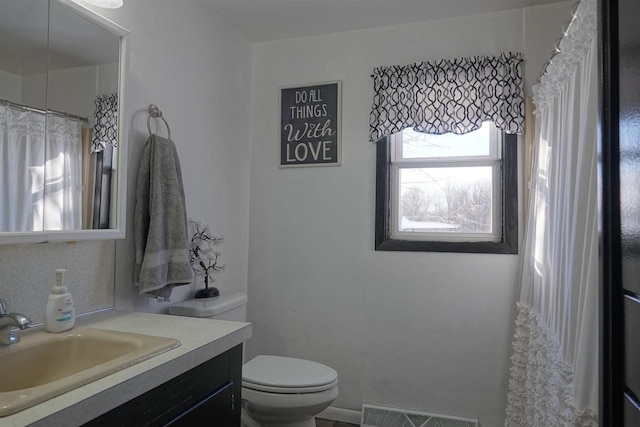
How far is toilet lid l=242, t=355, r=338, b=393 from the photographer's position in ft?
5.99

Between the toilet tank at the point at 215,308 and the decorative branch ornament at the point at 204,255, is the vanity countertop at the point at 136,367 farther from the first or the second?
the decorative branch ornament at the point at 204,255

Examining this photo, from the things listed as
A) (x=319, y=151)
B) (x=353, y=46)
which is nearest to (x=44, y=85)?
(x=319, y=151)

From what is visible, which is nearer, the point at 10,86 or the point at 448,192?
the point at 10,86

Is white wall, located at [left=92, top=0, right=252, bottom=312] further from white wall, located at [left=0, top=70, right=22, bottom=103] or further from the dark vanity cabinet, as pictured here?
the dark vanity cabinet

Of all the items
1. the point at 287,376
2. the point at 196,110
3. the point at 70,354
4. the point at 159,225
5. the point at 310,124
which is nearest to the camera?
the point at 70,354

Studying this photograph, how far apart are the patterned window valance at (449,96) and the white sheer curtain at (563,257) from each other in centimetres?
18

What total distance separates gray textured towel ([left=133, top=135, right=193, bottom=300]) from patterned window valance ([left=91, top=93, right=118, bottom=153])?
0.22m

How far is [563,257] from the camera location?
1.45 m

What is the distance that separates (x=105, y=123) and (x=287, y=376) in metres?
1.30

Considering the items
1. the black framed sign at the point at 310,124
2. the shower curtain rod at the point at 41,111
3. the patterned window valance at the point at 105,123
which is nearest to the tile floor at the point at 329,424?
the black framed sign at the point at 310,124

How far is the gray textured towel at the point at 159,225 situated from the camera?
5.61 feet

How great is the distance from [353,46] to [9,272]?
2.11 meters

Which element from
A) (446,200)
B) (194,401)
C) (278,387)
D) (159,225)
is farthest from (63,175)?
(446,200)

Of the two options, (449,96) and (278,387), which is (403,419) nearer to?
(278,387)
